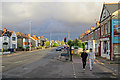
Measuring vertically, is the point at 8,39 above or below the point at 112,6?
below

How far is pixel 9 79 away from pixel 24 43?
60435 mm

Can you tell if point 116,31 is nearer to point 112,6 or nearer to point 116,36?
point 116,36

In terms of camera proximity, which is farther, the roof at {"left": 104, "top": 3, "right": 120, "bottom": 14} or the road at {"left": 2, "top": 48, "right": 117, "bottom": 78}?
the roof at {"left": 104, "top": 3, "right": 120, "bottom": 14}

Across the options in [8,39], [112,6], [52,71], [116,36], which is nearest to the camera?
[52,71]

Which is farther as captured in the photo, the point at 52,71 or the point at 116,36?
the point at 116,36

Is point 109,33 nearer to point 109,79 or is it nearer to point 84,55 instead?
point 84,55

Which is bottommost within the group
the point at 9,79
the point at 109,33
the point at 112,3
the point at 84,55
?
the point at 9,79

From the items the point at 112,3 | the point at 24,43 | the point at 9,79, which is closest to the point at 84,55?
the point at 9,79

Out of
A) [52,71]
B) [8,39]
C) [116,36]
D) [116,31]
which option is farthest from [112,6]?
[8,39]

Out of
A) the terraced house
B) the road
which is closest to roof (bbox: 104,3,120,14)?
the road

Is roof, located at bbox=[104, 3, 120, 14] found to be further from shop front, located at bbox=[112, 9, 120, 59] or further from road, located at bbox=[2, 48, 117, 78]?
road, located at bbox=[2, 48, 117, 78]

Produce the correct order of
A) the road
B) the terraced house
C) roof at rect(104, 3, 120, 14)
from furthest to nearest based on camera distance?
the terraced house, roof at rect(104, 3, 120, 14), the road

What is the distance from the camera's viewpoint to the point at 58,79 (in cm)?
789

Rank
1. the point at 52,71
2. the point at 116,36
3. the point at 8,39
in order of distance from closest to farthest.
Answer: the point at 52,71 < the point at 116,36 < the point at 8,39
